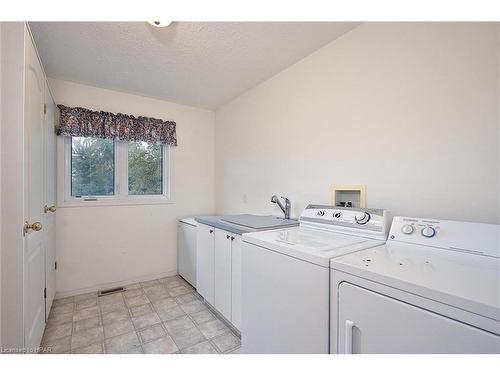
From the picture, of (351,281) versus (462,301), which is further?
(351,281)

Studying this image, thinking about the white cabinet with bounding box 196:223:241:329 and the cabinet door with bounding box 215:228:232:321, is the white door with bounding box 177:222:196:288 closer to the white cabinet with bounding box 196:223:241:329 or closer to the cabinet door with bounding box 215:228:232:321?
the white cabinet with bounding box 196:223:241:329

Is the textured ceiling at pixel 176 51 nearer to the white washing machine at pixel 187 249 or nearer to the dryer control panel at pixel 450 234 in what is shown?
the dryer control panel at pixel 450 234

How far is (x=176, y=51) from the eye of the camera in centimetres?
194

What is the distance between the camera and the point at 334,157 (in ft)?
6.04

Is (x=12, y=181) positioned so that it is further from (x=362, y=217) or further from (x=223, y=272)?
(x=362, y=217)

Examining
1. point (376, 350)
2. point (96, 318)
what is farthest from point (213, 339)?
point (376, 350)

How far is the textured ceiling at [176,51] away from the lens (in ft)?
5.46

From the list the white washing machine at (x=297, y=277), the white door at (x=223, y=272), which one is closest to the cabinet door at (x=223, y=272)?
the white door at (x=223, y=272)

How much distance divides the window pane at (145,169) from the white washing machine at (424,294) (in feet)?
8.90

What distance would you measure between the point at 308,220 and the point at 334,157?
1.84 feet

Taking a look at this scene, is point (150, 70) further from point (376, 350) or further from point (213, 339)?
point (376, 350)

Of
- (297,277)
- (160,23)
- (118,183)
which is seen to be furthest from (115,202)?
(297,277)

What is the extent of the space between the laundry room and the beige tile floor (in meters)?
0.02

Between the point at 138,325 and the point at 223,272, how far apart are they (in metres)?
0.89
